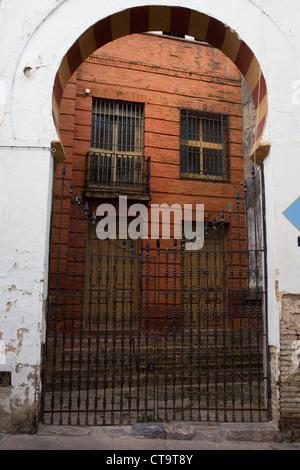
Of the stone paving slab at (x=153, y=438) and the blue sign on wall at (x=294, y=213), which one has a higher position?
the blue sign on wall at (x=294, y=213)

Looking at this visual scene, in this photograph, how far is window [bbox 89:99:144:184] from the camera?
35.0ft

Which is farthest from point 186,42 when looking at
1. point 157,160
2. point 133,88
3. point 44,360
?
point 44,360

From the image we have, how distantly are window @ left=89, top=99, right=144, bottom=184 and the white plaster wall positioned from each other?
18.3ft

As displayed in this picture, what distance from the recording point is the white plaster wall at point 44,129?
14.5ft

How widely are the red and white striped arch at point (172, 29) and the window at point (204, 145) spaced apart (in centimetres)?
589

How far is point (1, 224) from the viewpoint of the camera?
4.53 m

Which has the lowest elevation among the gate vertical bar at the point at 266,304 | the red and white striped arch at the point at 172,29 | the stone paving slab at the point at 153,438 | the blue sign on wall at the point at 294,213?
the stone paving slab at the point at 153,438

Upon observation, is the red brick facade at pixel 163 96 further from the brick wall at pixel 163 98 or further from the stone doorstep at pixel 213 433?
the stone doorstep at pixel 213 433

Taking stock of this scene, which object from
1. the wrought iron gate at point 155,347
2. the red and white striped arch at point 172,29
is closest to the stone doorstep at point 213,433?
the wrought iron gate at point 155,347

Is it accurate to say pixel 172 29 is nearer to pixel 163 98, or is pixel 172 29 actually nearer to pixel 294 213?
pixel 294 213

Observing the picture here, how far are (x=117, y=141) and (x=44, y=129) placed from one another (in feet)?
21.2

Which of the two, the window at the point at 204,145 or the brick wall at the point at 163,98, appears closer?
the brick wall at the point at 163,98

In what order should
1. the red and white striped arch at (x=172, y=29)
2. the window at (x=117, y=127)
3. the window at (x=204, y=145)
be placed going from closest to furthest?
the red and white striped arch at (x=172, y=29) < the window at (x=117, y=127) < the window at (x=204, y=145)

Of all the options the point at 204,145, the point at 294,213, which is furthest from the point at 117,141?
the point at 294,213
